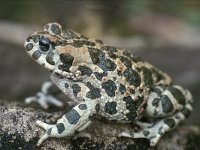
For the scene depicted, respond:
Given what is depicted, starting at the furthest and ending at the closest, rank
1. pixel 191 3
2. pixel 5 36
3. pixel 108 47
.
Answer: pixel 191 3 → pixel 5 36 → pixel 108 47

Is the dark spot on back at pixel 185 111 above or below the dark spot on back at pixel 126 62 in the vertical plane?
below

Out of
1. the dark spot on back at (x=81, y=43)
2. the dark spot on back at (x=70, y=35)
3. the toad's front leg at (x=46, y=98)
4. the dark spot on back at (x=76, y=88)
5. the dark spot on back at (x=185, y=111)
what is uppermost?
the dark spot on back at (x=70, y=35)

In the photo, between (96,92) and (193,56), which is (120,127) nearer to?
(96,92)

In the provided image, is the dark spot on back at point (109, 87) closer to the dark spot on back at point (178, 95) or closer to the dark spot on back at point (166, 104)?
the dark spot on back at point (166, 104)

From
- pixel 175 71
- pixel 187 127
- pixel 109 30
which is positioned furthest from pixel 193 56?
pixel 187 127

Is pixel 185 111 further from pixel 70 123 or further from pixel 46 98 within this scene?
pixel 46 98

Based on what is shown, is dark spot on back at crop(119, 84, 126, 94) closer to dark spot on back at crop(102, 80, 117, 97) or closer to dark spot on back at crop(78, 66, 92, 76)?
dark spot on back at crop(102, 80, 117, 97)

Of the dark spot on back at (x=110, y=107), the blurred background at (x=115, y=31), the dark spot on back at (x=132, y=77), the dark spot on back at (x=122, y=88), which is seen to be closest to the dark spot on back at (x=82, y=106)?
the dark spot on back at (x=110, y=107)
